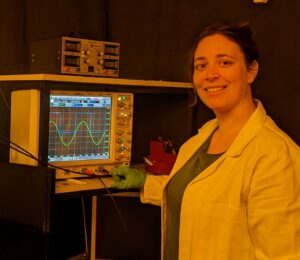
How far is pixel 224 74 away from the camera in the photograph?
1482 mm

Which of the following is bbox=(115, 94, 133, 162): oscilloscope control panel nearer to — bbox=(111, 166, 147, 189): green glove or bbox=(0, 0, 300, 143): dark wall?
bbox=(111, 166, 147, 189): green glove

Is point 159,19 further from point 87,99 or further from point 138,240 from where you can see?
point 138,240

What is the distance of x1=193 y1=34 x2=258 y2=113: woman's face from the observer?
147 cm

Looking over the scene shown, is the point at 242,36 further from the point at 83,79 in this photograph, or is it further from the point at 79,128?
the point at 79,128

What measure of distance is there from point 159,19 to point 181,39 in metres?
0.22

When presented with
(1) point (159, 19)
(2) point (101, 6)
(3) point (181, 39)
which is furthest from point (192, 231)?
(2) point (101, 6)

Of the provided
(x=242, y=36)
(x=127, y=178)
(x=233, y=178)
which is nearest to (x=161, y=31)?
(x=127, y=178)

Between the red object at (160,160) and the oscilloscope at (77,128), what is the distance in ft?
0.45

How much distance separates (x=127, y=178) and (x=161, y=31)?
3.47 ft

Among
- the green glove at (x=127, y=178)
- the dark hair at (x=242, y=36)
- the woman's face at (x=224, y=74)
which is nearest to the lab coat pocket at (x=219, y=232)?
the woman's face at (x=224, y=74)

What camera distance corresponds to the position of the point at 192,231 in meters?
1.46

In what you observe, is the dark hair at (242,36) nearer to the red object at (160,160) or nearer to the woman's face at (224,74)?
the woman's face at (224,74)

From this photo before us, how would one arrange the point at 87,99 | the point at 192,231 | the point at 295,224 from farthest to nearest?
the point at 87,99 → the point at 192,231 → the point at 295,224

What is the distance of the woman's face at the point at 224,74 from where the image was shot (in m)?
1.47
